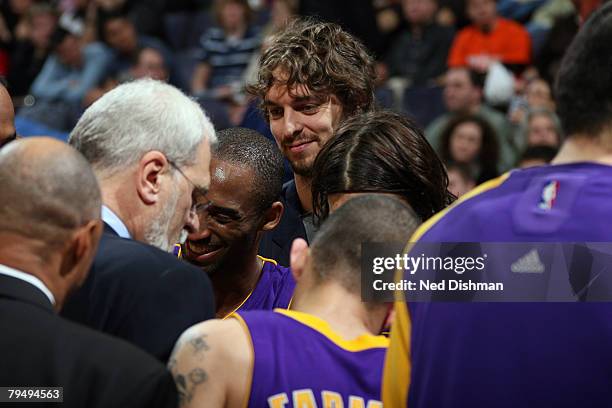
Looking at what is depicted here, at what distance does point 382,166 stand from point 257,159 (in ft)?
1.86

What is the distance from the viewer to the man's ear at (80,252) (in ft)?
7.21

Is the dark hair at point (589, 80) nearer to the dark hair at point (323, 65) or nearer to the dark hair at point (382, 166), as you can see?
the dark hair at point (382, 166)

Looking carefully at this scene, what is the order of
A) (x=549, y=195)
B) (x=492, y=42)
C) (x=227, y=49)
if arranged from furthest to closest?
(x=227, y=49)
(x=492, y=42)
(x=549, y=195)

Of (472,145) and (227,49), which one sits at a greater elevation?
(227,49)

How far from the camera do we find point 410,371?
219cm

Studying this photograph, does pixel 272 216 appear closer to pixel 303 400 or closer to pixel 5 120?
pixel 5 120

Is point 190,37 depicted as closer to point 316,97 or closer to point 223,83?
point 223,83

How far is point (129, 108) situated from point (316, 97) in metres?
1.48

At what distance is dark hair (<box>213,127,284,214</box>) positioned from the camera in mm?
3662

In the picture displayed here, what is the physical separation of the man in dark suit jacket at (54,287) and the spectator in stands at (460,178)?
5498 millimetres

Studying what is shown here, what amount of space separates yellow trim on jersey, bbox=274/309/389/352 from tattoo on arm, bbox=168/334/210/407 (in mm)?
240

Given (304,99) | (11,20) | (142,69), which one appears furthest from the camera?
(11,20)

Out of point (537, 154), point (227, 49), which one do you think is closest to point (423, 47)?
point (227, 49)

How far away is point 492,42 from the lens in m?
9.77
